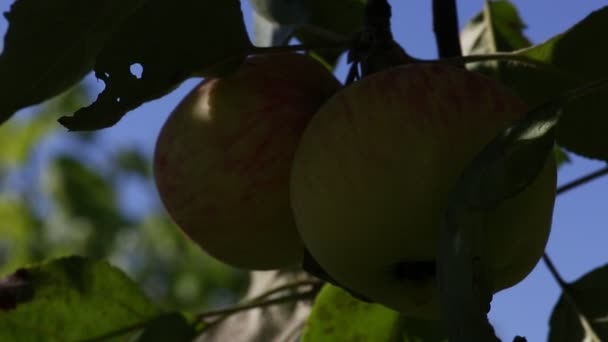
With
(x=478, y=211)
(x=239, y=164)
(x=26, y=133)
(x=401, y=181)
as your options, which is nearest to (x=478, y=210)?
(x=478, y=211)

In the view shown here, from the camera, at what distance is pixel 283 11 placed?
1.54m

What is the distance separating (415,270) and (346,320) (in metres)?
0.45

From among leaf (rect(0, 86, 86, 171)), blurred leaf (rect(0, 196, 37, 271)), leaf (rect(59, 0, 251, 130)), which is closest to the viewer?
leaf (rect(59, 0, 251, 130))

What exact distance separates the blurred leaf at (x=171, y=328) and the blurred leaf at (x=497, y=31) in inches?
26.9

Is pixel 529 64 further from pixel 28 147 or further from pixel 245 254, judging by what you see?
pixel 28 147

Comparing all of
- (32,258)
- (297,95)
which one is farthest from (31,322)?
(32,258)

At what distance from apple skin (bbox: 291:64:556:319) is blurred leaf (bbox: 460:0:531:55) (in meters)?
0.81

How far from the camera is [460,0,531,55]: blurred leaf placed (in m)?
1.81

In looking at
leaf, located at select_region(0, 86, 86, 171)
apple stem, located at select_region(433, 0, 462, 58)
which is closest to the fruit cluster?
apple stem, located at select_region(433, 0, 462, 58)

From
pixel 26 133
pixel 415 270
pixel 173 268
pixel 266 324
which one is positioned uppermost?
pixel 415 270

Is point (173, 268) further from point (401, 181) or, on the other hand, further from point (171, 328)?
point (401, 181)

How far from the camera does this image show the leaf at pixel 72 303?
1.48m

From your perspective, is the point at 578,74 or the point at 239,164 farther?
the point at 578,74

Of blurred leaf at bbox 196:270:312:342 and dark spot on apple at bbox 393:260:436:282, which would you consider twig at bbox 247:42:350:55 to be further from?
blurred leaf at bbox 196:270:312:342
